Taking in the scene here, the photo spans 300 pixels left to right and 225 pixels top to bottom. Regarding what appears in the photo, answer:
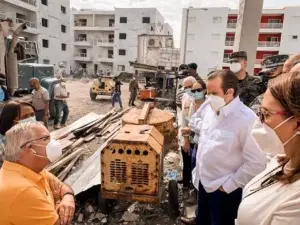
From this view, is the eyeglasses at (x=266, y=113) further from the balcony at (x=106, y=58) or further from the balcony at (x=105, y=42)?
the balcony at (x=105, y=42)

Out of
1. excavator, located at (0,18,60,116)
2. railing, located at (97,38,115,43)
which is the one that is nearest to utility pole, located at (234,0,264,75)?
excavator, located at (0,18,60,116)

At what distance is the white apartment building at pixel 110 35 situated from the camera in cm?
3806

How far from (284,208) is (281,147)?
1.12 ft

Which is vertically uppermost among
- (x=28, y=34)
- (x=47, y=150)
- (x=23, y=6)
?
(x=23, y=6)

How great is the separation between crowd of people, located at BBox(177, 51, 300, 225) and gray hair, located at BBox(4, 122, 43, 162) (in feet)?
5.13

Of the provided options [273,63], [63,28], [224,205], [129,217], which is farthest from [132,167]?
[63,28]

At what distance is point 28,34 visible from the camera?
27.2 meters

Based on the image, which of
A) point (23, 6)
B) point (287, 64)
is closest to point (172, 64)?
point (23, 6)

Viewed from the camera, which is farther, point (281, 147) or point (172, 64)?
point (172, 64)

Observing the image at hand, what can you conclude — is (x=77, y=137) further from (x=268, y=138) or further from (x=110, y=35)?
(x=110, y=35)

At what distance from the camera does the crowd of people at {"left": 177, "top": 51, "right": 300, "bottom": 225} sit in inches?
45.1

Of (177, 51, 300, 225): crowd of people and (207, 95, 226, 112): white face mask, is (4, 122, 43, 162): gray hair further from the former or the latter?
(207, 95, 226, 112): white face mask

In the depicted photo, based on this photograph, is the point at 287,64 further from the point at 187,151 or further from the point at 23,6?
the point at 23,6

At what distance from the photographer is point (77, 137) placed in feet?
23.6
